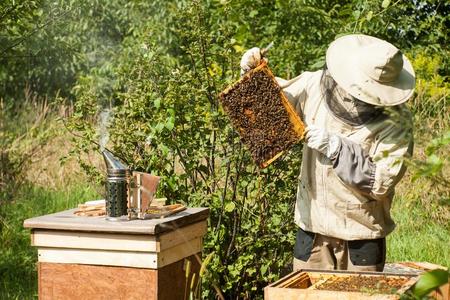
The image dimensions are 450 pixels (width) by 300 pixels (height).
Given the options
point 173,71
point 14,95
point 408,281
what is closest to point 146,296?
point 408,281

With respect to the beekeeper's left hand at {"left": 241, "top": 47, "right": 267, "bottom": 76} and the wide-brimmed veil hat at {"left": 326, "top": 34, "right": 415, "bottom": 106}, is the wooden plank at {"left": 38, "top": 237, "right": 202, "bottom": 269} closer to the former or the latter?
the beekeeper's left hand at {"left": 241, "top": 47, "right": 267, "bottom": 76}

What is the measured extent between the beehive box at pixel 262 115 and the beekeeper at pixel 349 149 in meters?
0.10

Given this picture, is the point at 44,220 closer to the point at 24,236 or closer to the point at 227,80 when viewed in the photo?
the point at 227,80

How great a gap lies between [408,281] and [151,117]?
74.4 inches

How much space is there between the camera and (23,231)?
21.7 feet

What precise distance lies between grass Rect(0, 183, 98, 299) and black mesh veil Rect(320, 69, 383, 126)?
1.83m

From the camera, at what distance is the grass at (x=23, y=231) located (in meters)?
5.34

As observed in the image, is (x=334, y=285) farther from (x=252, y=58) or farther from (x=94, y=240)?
(x=252, y=58)

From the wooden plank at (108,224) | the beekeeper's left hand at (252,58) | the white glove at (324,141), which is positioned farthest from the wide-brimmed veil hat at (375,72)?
the wooden plank at (108,224)

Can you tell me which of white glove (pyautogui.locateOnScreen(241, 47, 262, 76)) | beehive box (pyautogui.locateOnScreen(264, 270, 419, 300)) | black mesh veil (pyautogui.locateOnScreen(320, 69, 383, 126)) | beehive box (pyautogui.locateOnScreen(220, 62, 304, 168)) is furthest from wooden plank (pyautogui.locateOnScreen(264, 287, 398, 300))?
white glove (pyautogui.locateOnScreen(241, 47, 262, 76))

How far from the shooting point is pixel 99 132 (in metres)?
4.53

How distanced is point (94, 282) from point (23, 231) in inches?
140

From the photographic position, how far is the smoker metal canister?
333 centimetres

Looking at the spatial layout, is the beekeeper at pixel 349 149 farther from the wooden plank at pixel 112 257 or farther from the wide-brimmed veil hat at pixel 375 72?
the wooden plank at pixel 112 257
